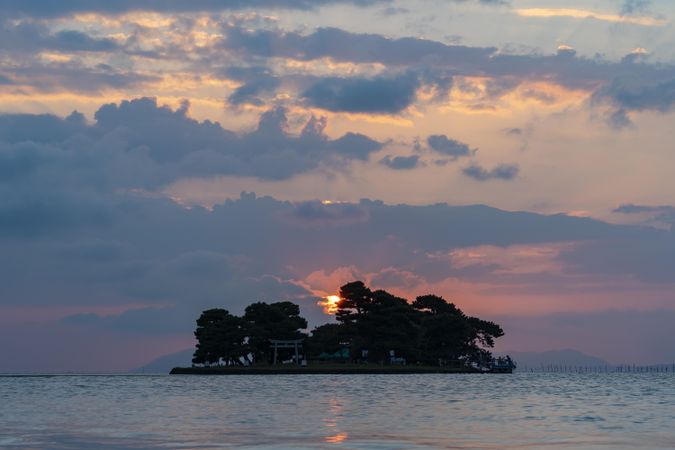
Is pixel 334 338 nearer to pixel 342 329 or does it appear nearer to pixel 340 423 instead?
pixel 342 329

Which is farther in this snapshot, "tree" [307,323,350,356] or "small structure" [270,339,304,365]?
"tree" [307,323,350,356]

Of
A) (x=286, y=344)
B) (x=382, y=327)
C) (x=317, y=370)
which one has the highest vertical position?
(x=382, y=327)

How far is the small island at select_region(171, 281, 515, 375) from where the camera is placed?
143 meters

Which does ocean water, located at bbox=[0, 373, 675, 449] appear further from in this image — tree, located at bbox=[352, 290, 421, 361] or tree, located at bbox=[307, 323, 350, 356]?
tree, located at bbox=[307, 323, 350, 356]

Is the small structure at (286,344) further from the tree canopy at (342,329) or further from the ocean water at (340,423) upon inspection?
the ocean water at (340,423)

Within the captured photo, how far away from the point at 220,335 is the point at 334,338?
62.8 feet

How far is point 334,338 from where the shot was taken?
152250mm

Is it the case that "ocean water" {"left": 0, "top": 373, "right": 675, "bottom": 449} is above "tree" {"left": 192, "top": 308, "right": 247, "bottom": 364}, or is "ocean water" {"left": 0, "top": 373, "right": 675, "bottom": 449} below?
below

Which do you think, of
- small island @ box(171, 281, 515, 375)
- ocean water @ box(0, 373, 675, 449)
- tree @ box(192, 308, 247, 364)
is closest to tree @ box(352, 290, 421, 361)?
small island @ box(171, 281, 515, 375)

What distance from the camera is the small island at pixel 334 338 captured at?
470 feet

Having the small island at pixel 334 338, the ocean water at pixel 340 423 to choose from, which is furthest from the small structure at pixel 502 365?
the ocean water at pixel 340 423

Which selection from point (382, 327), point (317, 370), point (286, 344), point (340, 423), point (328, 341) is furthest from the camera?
point (328, 341)

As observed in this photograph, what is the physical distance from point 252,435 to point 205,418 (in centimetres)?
1162

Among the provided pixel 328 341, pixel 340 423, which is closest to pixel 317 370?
pixel 328 341
